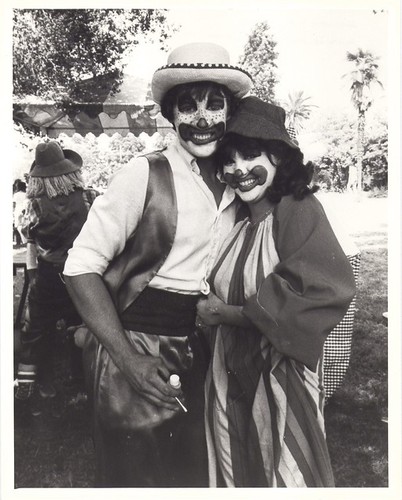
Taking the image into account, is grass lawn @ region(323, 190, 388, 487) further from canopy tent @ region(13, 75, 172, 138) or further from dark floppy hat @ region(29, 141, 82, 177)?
dark floppy hat @ region(29, 141, 82, 177)

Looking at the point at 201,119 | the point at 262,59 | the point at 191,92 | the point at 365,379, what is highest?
the point at 262,59

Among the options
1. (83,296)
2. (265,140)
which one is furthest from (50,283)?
(265,140)

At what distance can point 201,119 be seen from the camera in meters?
2.34

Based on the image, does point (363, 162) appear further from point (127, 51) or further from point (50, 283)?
point (50, 283)

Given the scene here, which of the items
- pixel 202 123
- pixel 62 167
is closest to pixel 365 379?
pixel 202 123

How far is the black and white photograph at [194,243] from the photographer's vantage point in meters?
2.33

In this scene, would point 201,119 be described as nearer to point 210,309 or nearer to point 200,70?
point 200,70

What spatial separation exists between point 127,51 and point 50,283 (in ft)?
3.79

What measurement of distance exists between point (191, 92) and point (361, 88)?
83 cm

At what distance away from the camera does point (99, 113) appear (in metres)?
2.60

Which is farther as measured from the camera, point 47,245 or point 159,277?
point 47,245

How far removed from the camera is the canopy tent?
8.43ft

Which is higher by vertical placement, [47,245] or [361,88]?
[361,88]

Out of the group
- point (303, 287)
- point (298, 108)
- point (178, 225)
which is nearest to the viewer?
point (303, 287)
